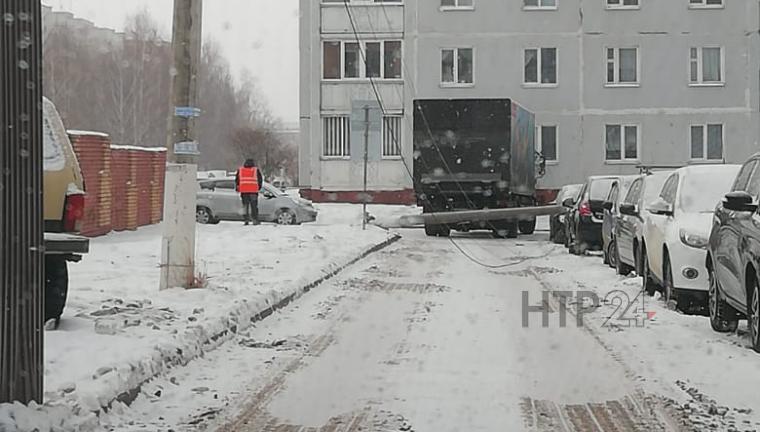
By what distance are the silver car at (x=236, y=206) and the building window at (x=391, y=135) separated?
11.7 meters

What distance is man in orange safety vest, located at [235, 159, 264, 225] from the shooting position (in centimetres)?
2603

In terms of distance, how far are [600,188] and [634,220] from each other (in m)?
5.96

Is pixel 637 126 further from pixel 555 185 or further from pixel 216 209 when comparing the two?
pixel 216 209

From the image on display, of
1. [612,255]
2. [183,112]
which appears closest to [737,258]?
[183,112]

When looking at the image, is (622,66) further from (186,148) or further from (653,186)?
(186,148)

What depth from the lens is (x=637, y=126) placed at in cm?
4303

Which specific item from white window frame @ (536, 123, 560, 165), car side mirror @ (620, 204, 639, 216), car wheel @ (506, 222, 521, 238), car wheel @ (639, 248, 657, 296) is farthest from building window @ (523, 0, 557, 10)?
car wheel @ (639, 248, 657, 296)

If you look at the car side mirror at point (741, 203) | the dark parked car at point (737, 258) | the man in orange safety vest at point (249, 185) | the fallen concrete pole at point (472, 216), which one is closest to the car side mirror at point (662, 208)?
the dark parked car at point (737, 258)

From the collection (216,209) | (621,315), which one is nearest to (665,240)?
(621,315)

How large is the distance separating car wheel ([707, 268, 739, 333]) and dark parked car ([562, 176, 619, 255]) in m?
10.1

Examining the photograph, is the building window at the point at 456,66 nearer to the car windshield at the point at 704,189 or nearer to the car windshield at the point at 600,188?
the car windshield at the point at 600,188

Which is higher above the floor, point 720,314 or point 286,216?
point 286,216

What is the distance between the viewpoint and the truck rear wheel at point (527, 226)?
31.0 metres

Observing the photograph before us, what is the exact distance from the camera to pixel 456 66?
43.1 metres
